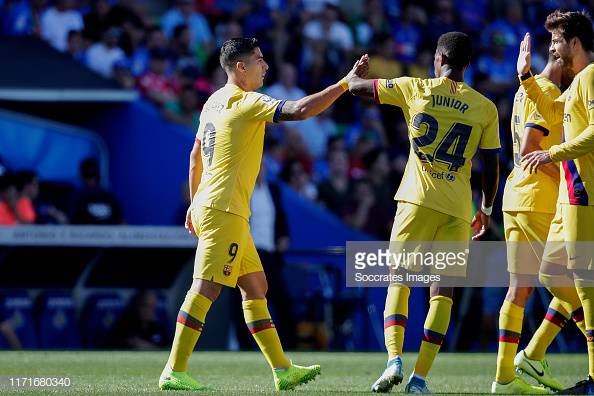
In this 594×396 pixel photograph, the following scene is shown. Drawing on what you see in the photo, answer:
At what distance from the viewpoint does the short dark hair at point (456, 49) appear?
7953mm

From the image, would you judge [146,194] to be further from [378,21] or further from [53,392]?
[53,392]

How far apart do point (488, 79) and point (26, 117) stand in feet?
24.9

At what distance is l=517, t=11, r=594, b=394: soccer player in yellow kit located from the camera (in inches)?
302

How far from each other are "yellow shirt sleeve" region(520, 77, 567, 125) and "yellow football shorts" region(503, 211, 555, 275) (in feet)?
2.28

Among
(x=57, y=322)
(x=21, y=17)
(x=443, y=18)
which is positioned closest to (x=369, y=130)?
(x=443, y=18)

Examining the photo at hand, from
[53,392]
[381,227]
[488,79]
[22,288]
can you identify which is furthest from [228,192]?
[488,79]

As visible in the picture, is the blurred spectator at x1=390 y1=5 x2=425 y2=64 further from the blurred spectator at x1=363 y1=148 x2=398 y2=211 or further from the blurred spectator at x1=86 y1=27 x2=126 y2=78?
the blurred spectator at x1=86 y1=27 x2=126 y2=78

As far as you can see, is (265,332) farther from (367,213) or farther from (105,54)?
(105,54)

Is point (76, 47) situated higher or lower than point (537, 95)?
higher

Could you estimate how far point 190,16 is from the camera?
18.7 metres

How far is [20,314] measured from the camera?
44.7 feet

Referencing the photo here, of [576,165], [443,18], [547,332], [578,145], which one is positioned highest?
[443,18]

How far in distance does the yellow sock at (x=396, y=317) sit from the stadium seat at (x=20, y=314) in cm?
666

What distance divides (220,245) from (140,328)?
20.2 feet
